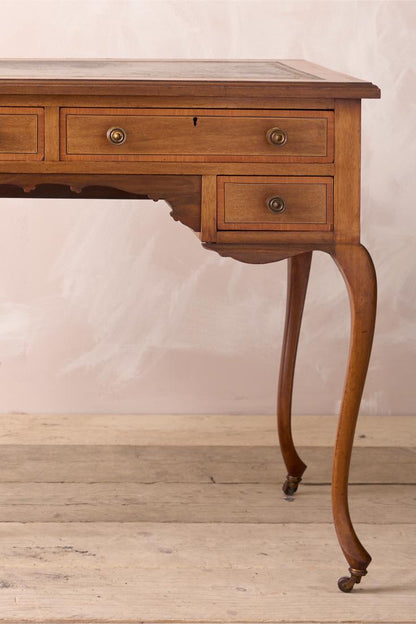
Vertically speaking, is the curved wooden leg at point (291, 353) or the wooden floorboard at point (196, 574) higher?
the curved wooden leg at point (291, 353)

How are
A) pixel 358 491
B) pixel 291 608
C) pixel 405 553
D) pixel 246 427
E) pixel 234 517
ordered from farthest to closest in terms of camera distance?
pixel 246 427
pixel 358 491
pixel 234 517
pixel 405 553
pixel 291 608

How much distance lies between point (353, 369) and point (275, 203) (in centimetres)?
34

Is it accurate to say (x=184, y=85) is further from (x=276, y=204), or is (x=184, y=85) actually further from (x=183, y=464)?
(x=183, y=464)

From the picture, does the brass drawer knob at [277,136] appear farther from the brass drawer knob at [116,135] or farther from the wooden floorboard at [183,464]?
the wooden floorboard at [183,464]

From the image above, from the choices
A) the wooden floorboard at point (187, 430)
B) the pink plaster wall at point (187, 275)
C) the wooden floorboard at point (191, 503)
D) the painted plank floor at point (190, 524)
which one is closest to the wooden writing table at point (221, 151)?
the painted plank floor at point (190, 524)

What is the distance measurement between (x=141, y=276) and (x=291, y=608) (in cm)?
141

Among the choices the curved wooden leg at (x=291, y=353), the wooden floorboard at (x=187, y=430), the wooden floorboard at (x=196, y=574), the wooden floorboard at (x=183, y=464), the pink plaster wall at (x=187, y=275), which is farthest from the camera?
the pink plaster wall at (x=187, y=275)

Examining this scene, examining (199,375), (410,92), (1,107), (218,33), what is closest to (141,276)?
(199,375)

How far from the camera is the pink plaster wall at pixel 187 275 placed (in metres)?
2.80

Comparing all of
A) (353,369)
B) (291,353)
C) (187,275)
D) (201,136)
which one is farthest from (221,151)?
(187,275)

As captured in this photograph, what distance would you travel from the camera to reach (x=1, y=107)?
1.67 metres

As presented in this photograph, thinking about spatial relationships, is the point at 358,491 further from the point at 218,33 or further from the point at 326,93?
the point at 218,33

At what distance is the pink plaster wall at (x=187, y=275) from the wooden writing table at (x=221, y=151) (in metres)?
1.13

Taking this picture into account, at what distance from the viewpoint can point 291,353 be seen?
2234 mm
